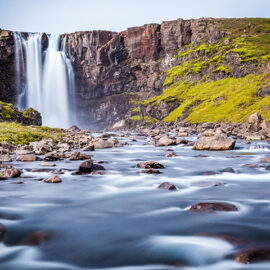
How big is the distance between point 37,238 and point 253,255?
12.4 ft

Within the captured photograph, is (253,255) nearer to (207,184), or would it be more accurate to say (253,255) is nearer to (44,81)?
(207,184)

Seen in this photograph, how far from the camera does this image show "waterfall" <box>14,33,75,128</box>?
135 meters

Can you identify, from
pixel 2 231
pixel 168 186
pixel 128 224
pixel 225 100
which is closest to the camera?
pixel 2 231

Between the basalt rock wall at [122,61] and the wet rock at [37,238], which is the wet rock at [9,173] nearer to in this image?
the wet rock at [37,238]

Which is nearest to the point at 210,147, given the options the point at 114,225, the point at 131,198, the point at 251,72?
the point at 131,198

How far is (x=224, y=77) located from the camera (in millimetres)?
110625

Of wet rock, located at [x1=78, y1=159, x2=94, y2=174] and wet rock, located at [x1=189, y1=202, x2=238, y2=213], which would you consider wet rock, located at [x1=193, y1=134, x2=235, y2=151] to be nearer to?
wet rock, located at [x1=78, y1=159, x2=94, y2=174]

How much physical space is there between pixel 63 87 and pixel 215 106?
84960 millimetres

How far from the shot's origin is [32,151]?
20.4 metres

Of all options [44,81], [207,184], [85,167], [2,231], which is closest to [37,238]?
[2,231]

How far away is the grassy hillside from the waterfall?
39426 millimetres

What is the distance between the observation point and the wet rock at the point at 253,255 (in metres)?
4.12

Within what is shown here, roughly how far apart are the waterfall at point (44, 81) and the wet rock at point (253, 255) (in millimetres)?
135459

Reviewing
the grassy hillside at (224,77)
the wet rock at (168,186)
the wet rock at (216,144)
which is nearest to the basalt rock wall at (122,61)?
the grassy hillside at (224,77)
